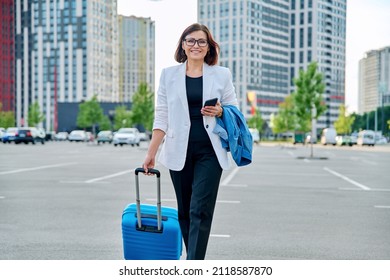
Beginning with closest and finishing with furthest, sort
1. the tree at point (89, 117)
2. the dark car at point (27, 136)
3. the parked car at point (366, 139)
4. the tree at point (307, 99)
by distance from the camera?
the tree at point (307, 99)
the dark car at point (27, 136)
the parked car at point (366, 139)
the tree at point (89, 117)

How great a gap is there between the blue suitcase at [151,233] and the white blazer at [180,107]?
0.67 feet

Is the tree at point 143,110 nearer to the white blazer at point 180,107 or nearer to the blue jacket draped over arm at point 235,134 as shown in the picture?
the white blazer at point 180,107

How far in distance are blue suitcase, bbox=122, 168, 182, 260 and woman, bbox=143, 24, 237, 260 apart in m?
0.11

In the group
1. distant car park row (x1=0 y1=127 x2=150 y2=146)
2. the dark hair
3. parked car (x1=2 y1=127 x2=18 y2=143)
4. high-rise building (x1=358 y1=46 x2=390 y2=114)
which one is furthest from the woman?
parked car (x1=2 y1=127 x2=18 y2=143)

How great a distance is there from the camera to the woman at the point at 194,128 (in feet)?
12.2

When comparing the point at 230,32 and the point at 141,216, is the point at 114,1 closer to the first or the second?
the point at 141,216

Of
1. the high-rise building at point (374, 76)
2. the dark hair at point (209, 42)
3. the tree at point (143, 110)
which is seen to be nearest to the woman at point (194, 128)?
the dark hair at point (209, 42)

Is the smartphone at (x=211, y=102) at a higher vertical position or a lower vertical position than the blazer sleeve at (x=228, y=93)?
lower

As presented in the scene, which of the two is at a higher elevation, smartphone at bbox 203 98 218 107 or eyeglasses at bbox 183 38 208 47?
eyeglasses at bbox 183 38 208 47

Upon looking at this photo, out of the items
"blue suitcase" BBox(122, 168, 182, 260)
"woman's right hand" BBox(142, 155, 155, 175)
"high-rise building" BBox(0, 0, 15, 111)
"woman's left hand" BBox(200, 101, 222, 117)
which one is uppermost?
"high-rise building" BBox(0, 0, 15, 111)

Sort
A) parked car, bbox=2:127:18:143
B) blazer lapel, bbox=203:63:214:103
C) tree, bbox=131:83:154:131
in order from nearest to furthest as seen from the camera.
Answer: blazer lapel, bbox=203:63:214:103, tree, bbox=131:83:154:131, parked car, bbox=2:127:18:143

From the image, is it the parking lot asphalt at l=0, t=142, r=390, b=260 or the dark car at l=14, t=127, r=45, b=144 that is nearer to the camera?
the parking lot asphalt at l=0, t=142, r=390, b=260

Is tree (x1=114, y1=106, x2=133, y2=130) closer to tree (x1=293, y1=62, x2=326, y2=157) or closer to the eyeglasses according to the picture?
tree (x1=293, y1=62, x2=326, y2=157)

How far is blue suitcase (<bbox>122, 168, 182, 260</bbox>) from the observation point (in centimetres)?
378
